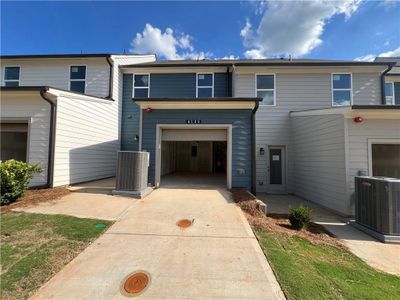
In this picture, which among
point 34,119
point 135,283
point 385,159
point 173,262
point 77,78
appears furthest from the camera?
point 77,78

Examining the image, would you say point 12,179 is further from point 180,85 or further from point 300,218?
point 180,85

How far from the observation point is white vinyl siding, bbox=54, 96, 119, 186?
816 cm

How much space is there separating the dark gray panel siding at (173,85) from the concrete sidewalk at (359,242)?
750cm

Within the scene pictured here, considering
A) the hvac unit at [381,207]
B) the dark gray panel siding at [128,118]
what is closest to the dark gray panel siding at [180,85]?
the dark gray panel siding at [128,118]

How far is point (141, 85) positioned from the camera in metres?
12.7

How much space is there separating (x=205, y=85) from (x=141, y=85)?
12.3ft

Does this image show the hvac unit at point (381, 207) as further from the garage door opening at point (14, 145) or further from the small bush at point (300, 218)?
the garage door opening at point (14, 145)

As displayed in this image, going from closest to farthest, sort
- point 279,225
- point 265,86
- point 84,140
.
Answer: point 279,225 < point 84,140 < point 265,86

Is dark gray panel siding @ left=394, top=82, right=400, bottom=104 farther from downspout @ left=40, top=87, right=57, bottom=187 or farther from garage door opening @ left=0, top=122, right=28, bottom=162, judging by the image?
garage door opening @ left=0, top=122, right=28, bottom=162

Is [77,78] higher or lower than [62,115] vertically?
higher

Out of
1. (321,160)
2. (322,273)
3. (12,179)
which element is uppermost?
(321,160)

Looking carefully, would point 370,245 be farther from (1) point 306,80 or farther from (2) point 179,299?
(1) point 306,80

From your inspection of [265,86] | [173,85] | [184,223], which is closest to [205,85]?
[173,85]

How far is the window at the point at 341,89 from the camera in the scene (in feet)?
36.3
